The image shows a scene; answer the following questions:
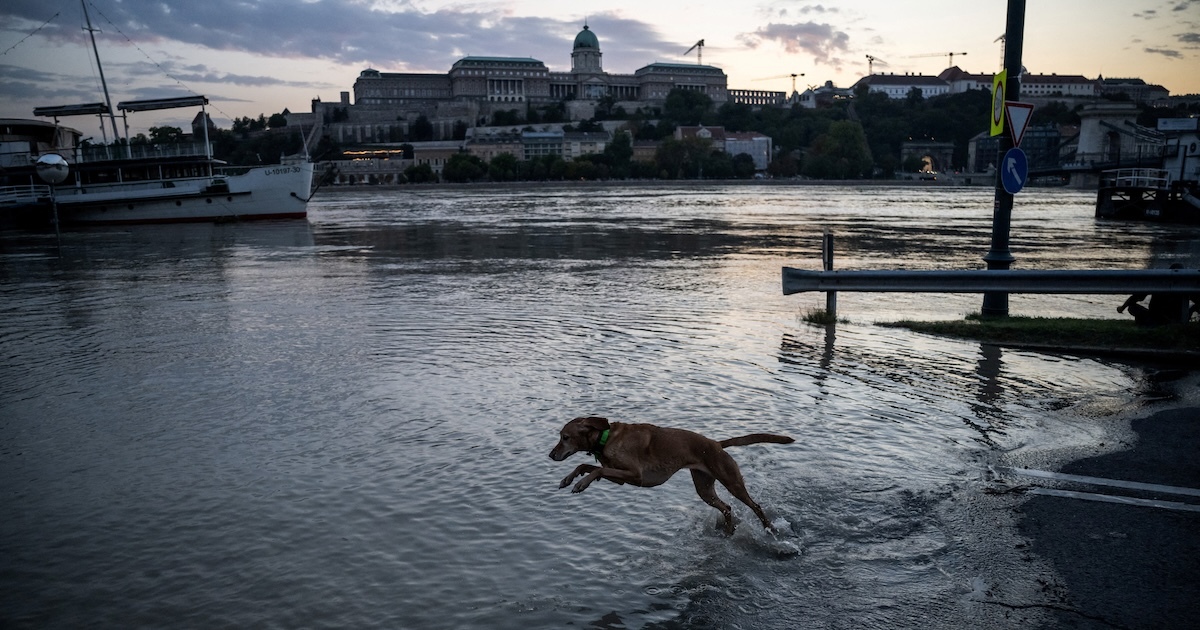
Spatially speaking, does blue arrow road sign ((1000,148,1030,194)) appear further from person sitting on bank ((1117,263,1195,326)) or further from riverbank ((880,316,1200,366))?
person sitting on bank ((1117,263,1195,326))

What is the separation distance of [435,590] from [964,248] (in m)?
25.8

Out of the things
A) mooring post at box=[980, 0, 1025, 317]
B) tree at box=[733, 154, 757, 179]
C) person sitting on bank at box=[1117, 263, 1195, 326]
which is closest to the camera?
person sitting on bank at box=[1117, 263, 1195, 326]

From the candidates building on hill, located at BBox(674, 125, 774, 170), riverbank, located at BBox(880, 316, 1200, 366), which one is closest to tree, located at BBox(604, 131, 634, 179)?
building on hill, located at BBox(674, 125, 774, 170)

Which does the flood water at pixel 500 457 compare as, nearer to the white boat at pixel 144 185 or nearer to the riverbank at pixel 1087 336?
the riverbank at pixel 1087 336

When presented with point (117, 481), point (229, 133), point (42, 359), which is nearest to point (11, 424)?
point (117, 481)

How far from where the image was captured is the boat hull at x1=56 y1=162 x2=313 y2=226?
171 ft

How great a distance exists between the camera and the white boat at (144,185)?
51.9 meters

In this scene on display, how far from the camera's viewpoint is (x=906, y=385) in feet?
29.5

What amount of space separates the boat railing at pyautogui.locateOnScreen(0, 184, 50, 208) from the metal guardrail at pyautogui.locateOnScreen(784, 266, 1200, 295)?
53456mm

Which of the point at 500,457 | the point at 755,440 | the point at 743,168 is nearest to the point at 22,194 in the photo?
the point at 500,457

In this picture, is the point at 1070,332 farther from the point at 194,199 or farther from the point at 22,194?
the point at 22,194

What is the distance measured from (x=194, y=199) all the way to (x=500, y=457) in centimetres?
5246

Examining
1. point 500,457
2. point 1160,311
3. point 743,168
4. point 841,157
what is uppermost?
point 841,157

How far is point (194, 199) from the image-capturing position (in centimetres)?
5238
